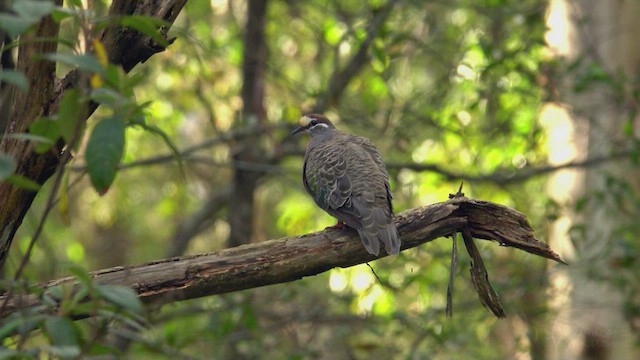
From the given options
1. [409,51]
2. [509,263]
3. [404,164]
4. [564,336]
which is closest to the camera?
[404,164]

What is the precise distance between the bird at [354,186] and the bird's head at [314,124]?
12.3 inches

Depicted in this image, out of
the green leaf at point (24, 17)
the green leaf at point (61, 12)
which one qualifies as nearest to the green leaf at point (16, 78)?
the green leaf at point (24, 17)

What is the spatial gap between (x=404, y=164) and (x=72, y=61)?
6.18 metres

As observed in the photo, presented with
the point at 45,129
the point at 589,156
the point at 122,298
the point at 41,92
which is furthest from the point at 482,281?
the point at 589,156

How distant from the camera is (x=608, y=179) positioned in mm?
7832

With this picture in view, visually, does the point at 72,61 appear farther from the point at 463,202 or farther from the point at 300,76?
the point at 300,76

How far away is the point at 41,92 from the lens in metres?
3.94

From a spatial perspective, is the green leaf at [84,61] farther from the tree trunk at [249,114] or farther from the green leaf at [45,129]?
the tree trunk at [249,114]

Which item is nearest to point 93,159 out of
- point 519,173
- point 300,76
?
point 519,173

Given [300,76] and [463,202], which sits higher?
[300,76]

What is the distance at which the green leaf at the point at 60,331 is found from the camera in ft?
8.22

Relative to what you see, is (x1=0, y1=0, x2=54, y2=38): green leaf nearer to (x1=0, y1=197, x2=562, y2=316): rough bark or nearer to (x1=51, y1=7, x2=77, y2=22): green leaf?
(x1=51, y1=7, x2=77, y2=22): green leaf

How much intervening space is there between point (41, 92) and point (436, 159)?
328 inches

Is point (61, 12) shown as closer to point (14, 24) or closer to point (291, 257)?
point (14, 24)
